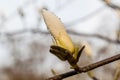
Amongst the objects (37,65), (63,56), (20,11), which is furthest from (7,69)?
(63,56)

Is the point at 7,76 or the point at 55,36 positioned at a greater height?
the point at 55,36

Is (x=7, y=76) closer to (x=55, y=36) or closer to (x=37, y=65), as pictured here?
(x=37, y=65)

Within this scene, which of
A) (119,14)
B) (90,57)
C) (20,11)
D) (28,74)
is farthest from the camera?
(28,74)

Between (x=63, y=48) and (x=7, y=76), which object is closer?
(x=63, y=48)

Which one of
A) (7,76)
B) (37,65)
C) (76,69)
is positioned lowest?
(7,76)

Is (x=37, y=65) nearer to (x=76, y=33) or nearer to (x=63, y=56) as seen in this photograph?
(x=76, y=33)

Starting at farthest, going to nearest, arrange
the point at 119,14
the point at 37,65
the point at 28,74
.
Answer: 1. the point at 28,74
2. the point at 37,65
3. the point at 119,14

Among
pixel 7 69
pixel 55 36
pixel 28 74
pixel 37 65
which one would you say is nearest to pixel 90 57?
pixel 55 36

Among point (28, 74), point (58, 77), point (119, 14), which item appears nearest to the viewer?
point (58, 77)

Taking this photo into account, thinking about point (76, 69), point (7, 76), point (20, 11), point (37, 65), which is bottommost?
point (7, 76)
